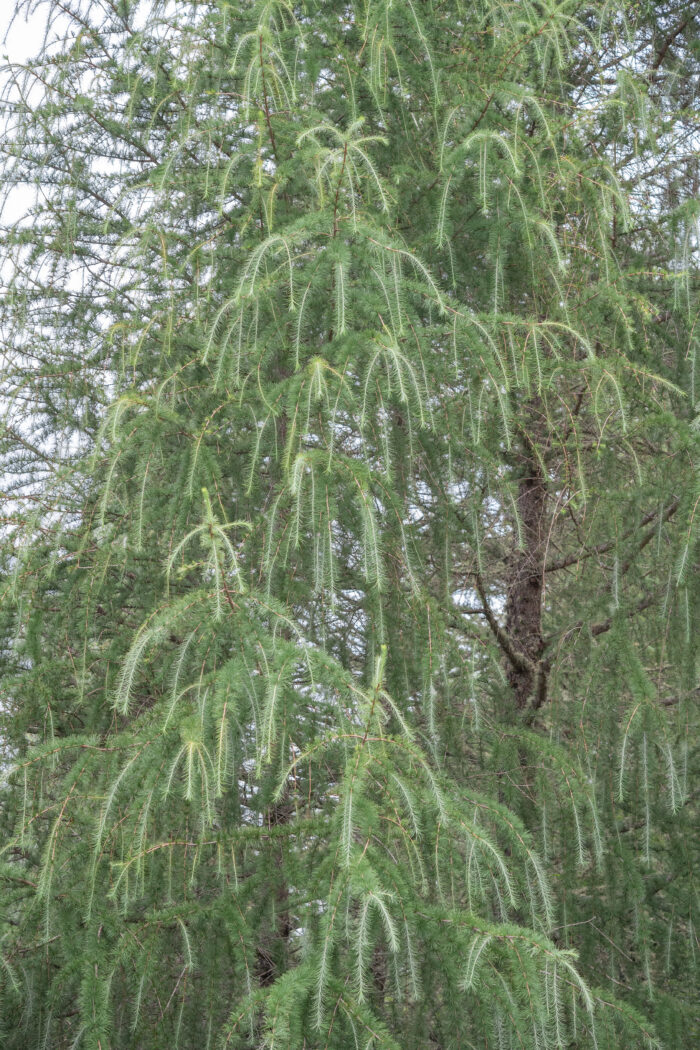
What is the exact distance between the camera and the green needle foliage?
2.74 metres

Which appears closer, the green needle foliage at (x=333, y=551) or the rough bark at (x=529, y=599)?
the green needle foliage at (x=333, y=551)

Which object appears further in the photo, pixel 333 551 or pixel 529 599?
pixel 529 599

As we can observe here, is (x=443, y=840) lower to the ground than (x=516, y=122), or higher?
lower

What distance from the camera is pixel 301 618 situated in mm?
4215

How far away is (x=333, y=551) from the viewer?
3086 mm

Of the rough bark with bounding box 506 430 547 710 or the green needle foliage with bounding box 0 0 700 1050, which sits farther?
the rough bark with bounding box 506 430 547 710

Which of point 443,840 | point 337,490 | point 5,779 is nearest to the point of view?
point 443,840

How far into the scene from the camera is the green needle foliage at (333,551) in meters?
2.74

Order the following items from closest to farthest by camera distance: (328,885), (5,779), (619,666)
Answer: (328,885)
(5,779)
(619,666)

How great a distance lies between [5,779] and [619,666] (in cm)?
207

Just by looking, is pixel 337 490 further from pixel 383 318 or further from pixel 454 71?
pixel 454 71

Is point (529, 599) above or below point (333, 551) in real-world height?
above

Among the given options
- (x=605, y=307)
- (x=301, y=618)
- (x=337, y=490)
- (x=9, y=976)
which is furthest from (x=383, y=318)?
(x=9, y=976)

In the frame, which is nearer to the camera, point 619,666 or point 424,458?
point 619,666
